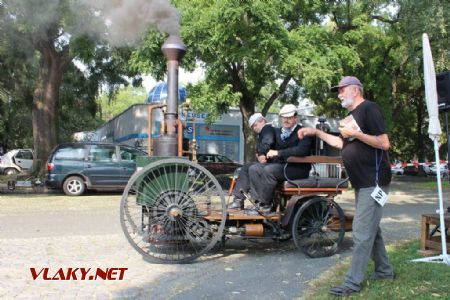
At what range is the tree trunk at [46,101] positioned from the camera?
20609mm

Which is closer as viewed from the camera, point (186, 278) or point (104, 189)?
point (186, 278)

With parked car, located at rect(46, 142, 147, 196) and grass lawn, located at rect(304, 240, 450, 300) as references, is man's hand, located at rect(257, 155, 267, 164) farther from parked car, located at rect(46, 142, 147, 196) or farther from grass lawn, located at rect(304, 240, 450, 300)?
parked car, located at rect(46, 142, 147, 196)

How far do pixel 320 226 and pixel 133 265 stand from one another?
8.04 ft

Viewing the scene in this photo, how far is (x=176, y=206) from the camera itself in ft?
20.2

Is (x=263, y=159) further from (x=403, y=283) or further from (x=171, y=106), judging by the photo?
(x=403, y=283)

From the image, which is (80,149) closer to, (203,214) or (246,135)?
(246,135)

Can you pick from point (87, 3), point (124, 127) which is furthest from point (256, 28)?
point (124, 127)

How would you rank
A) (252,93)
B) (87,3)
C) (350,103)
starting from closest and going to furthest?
(350,103), (87,3), (252,93)

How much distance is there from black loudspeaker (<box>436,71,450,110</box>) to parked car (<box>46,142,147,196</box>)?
1015 cm

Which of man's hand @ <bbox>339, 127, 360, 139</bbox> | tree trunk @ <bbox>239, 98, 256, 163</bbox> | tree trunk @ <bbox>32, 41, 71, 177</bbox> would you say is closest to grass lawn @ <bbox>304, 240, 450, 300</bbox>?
man's hand @ <bbox>339, 127, 360, 139</bbox>

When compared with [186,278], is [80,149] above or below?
above

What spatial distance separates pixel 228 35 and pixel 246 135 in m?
6.16

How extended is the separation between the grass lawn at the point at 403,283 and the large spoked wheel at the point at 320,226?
61 centimetres

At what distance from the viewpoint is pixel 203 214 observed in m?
6.28
